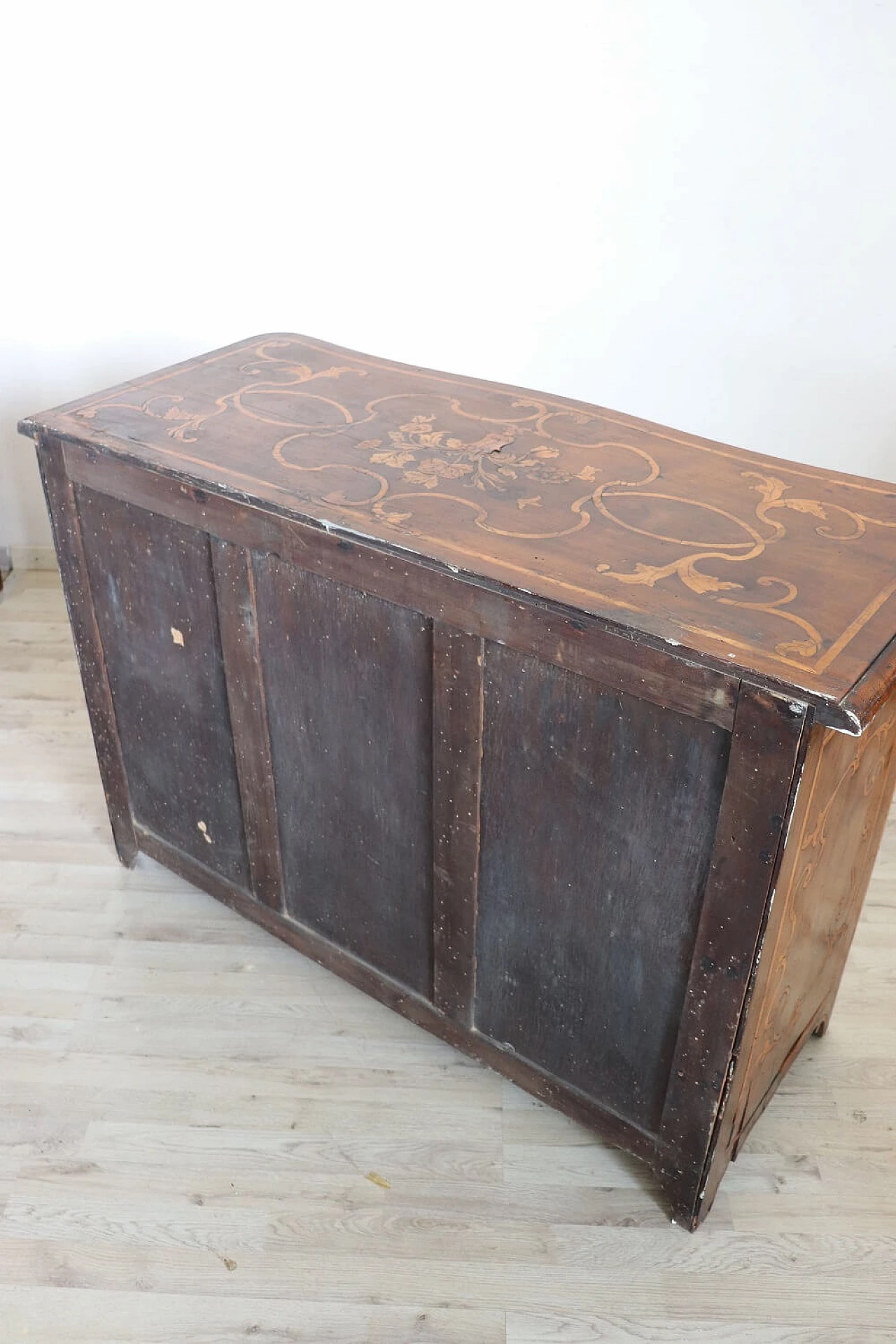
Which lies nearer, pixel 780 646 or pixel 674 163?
pixel 780 646

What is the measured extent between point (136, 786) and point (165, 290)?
1394 millimetres

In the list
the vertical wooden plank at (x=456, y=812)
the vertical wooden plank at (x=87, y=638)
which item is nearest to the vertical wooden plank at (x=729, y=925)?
the vertical wooden plank at (x=456, y=812)

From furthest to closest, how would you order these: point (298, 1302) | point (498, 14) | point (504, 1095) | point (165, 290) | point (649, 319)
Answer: point (165, 290) → point (649, 319) → point (498, 14) → point (504, 1095) → point (298, 1302)

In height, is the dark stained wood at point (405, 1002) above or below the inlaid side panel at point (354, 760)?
below

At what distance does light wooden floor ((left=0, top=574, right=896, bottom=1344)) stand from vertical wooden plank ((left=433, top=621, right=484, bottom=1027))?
222 millimetres

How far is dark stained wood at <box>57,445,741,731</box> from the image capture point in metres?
1.16

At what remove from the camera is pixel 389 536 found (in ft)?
4.46

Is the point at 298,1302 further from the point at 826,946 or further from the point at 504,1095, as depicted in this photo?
the point at 826,946

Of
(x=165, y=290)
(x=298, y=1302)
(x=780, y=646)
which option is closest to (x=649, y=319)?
(x=165, y=290)

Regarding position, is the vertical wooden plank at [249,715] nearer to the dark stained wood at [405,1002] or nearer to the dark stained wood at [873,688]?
the dark stained wood at [405,1002]

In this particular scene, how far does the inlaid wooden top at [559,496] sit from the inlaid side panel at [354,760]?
141 millimetres

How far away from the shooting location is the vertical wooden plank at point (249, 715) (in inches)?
61.9

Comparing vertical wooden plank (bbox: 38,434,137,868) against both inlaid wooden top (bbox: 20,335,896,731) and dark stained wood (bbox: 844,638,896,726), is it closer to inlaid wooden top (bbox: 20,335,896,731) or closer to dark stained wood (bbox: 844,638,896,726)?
inlaid wooden top (bbox: 20,335,896,731)

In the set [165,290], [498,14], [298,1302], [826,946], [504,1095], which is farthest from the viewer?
[165,290]
